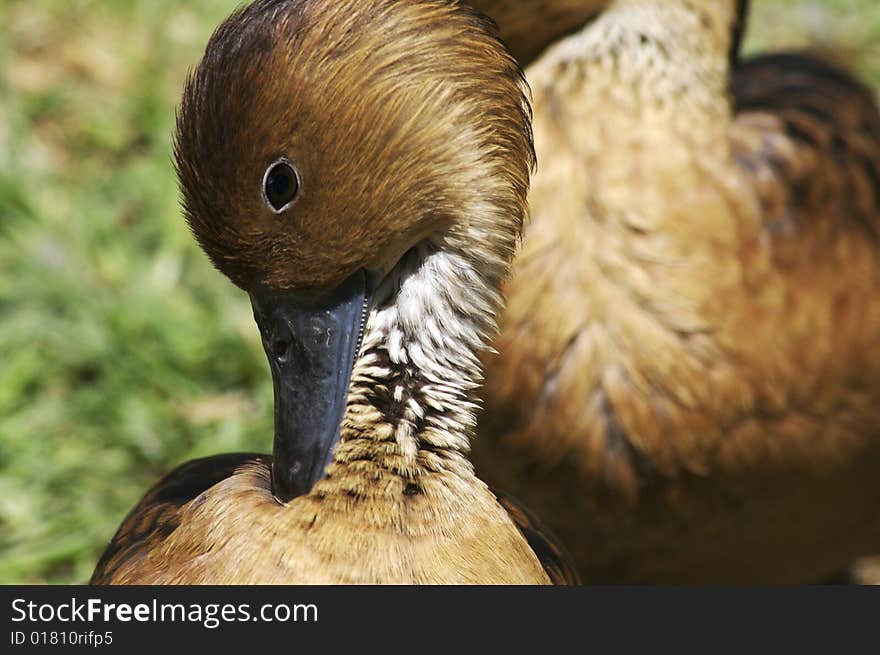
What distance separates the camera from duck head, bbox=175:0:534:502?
6.87 feet

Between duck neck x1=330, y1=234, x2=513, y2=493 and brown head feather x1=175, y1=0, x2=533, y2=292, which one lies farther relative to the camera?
duck neck x1=330, y1=234, x2=513, y2=493

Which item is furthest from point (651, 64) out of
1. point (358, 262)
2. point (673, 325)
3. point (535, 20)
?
point (358, 262)

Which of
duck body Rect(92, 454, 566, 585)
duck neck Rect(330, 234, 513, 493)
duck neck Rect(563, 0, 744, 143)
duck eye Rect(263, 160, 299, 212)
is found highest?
duck neck Rect(563, 0, 744, 143)

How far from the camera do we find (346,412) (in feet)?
7.40

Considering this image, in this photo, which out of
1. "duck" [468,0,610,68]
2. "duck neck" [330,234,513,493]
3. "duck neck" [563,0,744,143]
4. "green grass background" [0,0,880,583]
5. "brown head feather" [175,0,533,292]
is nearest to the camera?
"brown head feather" [175,0,533,292]

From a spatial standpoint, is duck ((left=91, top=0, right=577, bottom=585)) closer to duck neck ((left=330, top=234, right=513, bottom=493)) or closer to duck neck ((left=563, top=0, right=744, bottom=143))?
duck neck ((left=330, top=234, right=513, bottom=493))

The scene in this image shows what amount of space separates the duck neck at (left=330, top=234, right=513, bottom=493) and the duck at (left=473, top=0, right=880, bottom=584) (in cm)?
77

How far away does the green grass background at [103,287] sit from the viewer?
3875 millimetres

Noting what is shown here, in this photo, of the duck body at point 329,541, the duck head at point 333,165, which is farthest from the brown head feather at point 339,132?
the duck body at point 329,541

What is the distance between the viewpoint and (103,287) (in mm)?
4449

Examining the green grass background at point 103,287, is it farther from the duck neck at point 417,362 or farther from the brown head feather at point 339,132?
the brown head feather at point 339,132

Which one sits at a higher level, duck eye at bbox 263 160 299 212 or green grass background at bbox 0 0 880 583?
green grass background at bbox 0 0 880 583

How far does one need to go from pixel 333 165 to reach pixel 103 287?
2484 millimetres

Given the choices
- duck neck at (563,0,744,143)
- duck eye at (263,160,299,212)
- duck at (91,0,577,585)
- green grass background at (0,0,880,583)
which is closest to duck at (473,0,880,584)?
duck neck at (563,0,744,143)
